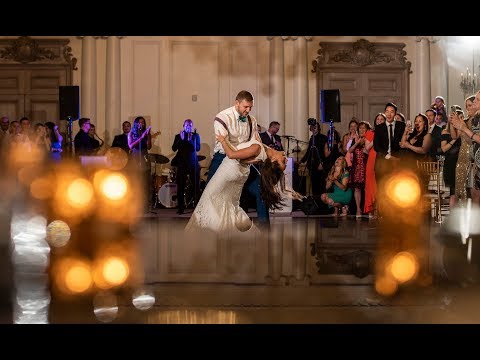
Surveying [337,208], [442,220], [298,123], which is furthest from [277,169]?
[298,123]

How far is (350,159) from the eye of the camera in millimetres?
10789

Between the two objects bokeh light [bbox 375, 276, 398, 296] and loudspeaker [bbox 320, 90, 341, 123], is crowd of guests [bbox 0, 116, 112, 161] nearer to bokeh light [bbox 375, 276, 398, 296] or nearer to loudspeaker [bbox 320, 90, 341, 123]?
loudspeaker [bbox 320, 90, 341, 123]

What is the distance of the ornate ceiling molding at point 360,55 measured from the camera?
14.2 metres

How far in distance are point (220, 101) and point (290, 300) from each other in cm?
1047

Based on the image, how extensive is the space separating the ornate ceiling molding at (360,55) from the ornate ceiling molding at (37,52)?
459cm

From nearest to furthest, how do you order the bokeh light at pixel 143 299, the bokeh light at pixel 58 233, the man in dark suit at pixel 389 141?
the bokeh light at pixel 143 299 < the bokeh light at pixel 58 233 < the man in dark suit at pixel 389 141

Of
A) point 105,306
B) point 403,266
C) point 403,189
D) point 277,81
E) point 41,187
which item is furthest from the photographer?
point 277,81

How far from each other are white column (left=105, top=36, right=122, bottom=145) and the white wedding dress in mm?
6869

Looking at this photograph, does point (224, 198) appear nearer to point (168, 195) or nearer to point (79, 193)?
point (168, 195)

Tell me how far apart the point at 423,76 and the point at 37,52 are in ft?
23.5

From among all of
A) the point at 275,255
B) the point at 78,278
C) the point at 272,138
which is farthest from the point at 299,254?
the point at 272,138

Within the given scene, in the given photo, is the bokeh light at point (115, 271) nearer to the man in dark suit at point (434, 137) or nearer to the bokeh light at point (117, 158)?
the man in dark suit at point (434, 137)

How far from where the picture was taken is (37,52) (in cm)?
1408

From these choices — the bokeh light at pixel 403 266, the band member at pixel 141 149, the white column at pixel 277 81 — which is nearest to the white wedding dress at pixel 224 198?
the bokeh light at pixel 403 266
